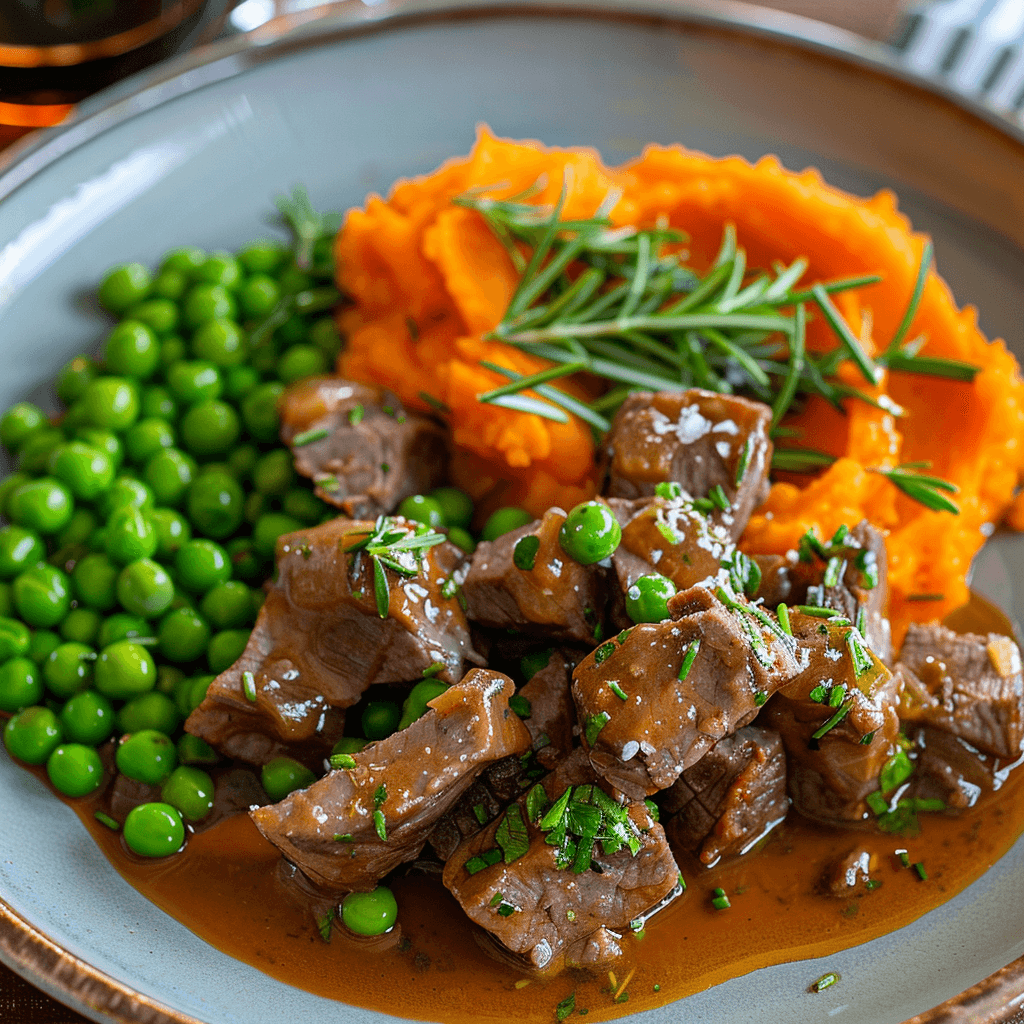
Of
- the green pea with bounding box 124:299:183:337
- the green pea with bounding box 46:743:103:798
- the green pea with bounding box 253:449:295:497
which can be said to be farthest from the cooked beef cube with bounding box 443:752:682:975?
the green pea with bounding box 124:299:183:337

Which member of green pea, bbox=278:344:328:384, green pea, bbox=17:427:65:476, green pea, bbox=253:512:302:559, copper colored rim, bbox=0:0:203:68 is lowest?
green pea, bbox=17:427:65:476

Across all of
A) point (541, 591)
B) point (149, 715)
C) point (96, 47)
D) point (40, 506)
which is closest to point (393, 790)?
point (541, 591)

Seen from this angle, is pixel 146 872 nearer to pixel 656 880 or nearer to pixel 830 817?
pixel 656 880

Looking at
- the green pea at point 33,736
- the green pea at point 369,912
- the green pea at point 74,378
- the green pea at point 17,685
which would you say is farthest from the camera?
the green pea at point 74,378

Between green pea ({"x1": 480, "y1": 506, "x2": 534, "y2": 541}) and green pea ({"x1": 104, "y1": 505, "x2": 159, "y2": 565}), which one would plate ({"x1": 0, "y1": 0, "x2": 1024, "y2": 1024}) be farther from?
green pea ({"x1": 480, "y1": 506, "x2": 534, "y2": 541})

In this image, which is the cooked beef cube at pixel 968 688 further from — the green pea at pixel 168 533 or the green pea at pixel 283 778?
the green pea at pixel 168 533

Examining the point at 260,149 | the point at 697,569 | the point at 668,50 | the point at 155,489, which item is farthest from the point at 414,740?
the point at 668,50

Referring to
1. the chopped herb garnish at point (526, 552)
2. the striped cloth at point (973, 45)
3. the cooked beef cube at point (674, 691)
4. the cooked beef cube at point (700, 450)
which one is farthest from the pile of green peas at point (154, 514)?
the striped cloth at point (973, 45)
